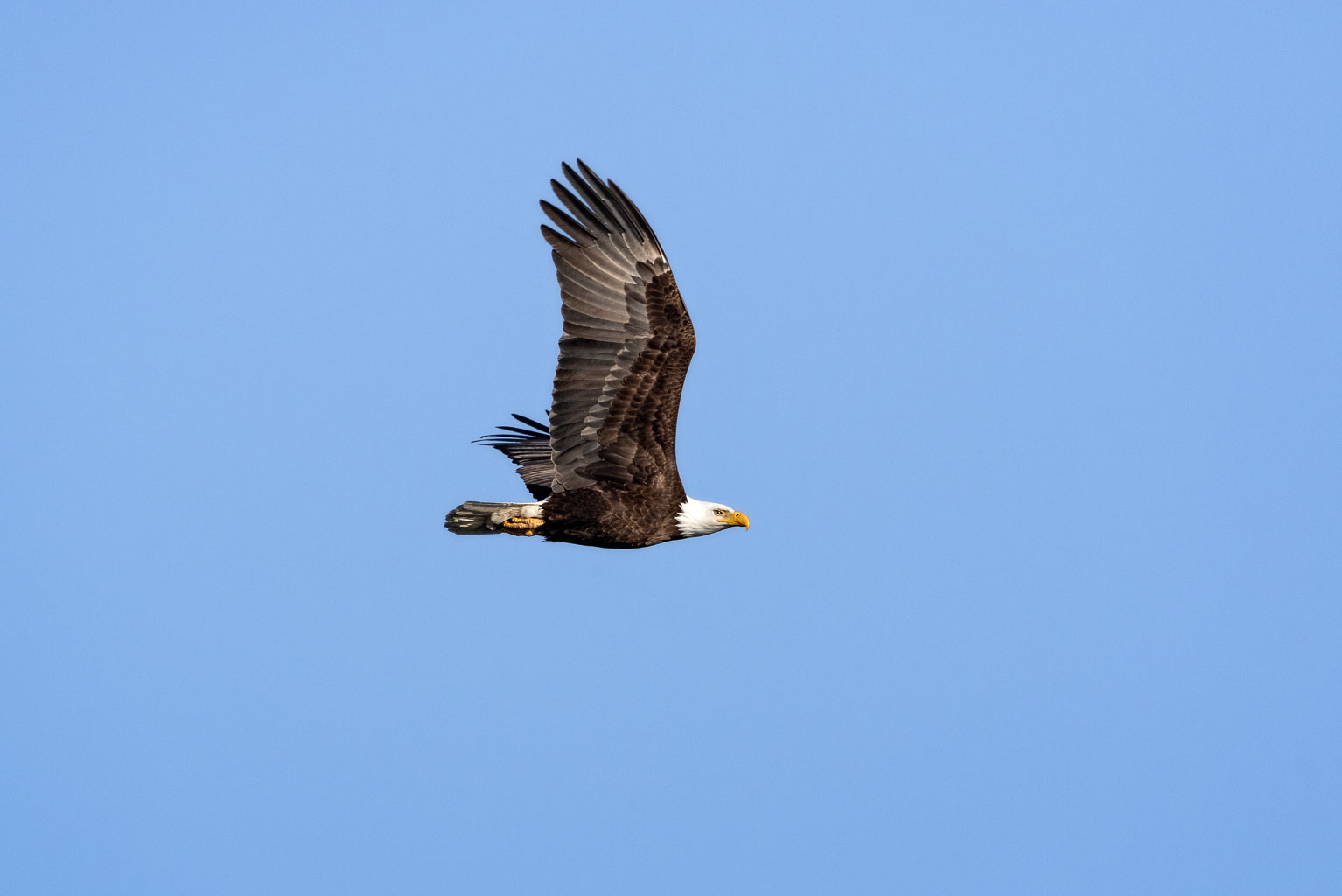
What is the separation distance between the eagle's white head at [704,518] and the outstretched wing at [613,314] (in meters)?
1.19

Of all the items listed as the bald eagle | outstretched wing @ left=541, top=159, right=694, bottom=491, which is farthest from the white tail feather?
outstretched wing @ left=541, top=159, right=694, bottom=491

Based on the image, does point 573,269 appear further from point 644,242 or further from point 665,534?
point 665,534

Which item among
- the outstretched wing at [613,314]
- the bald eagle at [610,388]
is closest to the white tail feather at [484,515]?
the bald eagle at [610,388]

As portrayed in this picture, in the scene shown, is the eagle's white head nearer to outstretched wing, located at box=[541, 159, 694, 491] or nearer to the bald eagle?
the bald eagle

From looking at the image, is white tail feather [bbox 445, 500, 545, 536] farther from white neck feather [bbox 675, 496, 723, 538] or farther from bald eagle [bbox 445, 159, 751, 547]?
white neck feather [bbox 675, 496, 723, 538]

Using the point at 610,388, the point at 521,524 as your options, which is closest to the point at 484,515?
the point at 521,524

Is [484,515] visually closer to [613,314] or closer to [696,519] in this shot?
[696,519]

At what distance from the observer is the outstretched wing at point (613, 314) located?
18172 millimetres

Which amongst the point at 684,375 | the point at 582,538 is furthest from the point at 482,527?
the point at 684,375

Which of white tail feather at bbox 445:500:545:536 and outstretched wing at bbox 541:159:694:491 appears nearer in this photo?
outstretched wing at bbox 541:159:694:491

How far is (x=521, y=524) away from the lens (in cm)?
1903

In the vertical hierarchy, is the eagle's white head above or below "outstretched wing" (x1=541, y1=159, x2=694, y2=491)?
below

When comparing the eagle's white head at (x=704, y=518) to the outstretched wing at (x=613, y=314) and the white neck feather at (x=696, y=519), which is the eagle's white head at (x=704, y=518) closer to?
the white neck feather at (x=696, y=519)

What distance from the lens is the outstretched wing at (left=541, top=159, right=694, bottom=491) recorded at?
18.2 m
